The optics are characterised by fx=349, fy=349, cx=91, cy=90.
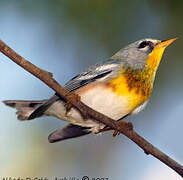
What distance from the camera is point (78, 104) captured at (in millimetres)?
3125

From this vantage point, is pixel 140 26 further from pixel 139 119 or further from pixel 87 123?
pixel 87 123

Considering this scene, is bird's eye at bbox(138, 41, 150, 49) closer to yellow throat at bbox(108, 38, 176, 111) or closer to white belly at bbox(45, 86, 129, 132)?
yellow throat at bbox(108, 38, 176, 111)

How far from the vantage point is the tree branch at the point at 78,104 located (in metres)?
2.73

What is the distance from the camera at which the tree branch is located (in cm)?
273

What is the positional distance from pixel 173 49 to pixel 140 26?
27.6 inches

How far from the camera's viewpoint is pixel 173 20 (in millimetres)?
5215

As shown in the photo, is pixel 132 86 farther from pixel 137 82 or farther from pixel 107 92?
pixel 107 92

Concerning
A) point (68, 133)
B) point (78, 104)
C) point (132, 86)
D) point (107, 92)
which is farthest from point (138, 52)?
point (78, 104)

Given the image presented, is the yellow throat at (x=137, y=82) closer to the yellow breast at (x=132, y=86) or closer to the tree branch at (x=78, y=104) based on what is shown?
the yellow breast at (x=132, y=86)

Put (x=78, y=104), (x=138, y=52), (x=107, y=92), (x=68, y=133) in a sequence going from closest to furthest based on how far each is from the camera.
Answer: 1. (x=78, y=104)
2. (x=107, y=92)
3. (x=68, y=133)
4. (x=138, y=52)

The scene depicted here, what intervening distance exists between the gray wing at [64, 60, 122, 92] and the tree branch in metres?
0.91

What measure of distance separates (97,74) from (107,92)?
407mm

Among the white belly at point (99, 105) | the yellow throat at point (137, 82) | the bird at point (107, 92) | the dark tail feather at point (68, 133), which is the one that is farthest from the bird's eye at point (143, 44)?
the dark tail feather at point (68, 133)

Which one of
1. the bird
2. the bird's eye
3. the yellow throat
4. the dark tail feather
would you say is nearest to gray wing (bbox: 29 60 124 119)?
the bird
